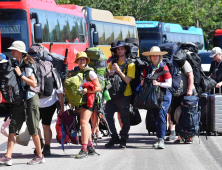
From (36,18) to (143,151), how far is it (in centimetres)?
857

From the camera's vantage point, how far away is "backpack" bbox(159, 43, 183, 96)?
8.61 metres

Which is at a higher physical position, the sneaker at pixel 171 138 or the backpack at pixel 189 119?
the backpack at pixel 189 119

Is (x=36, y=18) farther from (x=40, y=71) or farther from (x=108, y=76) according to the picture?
(x=40, y=71)

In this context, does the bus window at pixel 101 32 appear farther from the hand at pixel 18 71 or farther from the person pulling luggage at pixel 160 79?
the hand at pixel 18 71

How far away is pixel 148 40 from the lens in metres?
30.3

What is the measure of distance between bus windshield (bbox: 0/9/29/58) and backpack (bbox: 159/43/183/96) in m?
7.22

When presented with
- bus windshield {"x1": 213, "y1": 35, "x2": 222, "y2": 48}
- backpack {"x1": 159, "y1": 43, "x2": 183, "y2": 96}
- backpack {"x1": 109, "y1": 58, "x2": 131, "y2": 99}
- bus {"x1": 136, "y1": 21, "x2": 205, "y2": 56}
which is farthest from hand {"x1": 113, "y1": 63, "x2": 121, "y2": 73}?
bus windshield {"x1": 213, "y1": 35, "x2": 222, "y2": 48}

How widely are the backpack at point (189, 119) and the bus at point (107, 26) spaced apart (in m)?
13.7

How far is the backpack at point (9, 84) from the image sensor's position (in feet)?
22.1

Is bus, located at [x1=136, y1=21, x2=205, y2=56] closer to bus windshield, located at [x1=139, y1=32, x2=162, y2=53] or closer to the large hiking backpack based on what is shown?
bus windshield, located at [x1=139, y1=32, x2=162, y2=53]

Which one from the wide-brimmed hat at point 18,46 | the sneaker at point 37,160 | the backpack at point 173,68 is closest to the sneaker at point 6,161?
the sneaker at point 37,160

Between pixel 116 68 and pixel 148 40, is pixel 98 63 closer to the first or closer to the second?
pixel 116 68

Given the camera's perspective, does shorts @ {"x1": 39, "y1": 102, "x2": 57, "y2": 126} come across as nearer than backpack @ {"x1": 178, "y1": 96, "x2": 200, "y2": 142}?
Yes

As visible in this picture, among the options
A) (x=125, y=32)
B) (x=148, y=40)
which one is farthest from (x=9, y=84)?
(x=148, y=40)
